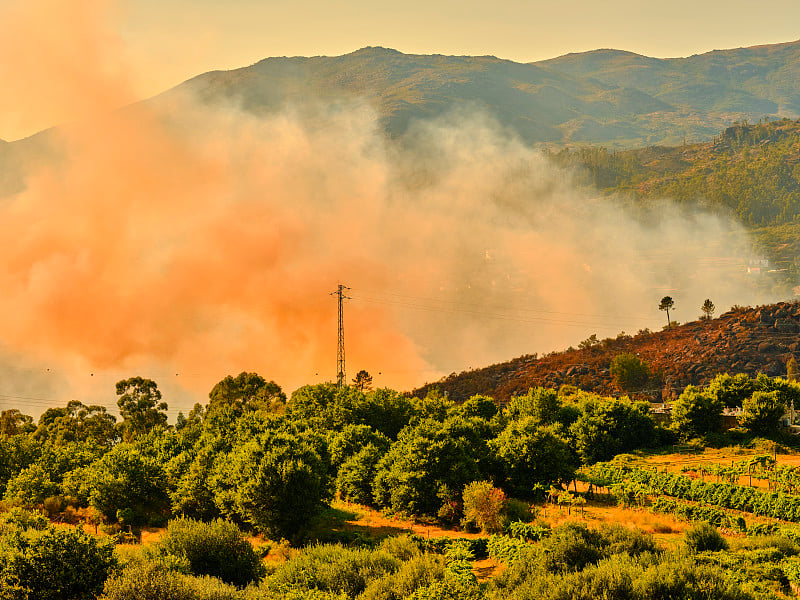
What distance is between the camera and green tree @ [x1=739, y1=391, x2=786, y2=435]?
3738 inches

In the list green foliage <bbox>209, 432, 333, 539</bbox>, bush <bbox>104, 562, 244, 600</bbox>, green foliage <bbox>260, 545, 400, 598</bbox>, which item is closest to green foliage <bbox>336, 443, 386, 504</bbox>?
green foliage <bbox>209, 432, 333, 539</bbox>

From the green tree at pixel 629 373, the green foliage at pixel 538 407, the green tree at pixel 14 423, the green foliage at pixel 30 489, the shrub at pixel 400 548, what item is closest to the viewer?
the shrub at pixel 400 548

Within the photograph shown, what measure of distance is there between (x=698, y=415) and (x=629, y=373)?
55938mm

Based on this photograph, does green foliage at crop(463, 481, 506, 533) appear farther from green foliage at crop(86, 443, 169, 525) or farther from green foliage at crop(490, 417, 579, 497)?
green foliage at crop(86, 443, 169, 525)

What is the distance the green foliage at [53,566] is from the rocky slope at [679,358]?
436ft

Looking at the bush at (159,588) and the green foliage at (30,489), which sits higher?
→ the bush at (159,588)

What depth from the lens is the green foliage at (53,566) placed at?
34094 millimetres

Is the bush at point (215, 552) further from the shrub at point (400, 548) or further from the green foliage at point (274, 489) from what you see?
the green foliage at point (274, 489)

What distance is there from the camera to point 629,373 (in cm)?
15588

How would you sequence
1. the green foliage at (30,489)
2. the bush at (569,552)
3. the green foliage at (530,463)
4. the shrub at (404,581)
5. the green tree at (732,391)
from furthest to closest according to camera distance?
the green tree at (732,391) → the green foliage at (530,463) → the green foliage at (30,489) → the bush at (569,552) → the shrub at (404,581)

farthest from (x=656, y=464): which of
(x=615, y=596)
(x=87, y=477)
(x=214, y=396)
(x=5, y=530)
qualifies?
(x=214, y=396)

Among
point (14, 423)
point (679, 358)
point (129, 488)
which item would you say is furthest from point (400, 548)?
point (679, 358)

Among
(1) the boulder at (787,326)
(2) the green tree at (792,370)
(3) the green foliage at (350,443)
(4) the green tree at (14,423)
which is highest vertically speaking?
(1) the boulder at (787,326)

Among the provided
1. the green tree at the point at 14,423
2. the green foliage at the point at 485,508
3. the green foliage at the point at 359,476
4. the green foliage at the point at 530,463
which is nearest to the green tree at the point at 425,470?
the green foliage at the point at 530,463
